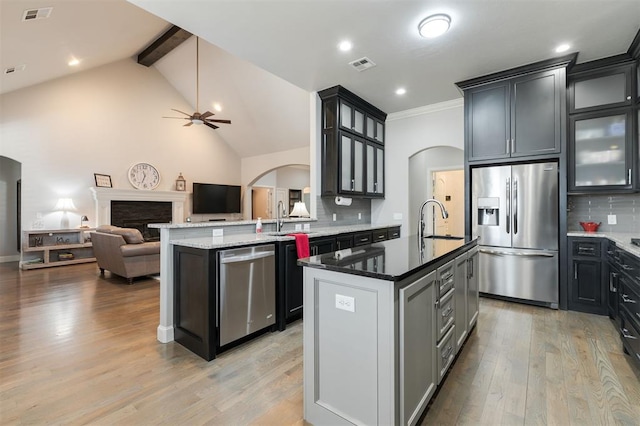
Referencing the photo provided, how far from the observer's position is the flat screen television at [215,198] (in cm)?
Result: 882

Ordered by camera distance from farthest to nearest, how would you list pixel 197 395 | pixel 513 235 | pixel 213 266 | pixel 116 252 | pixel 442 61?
1. pixel 116 252
2. pixel 513 235
3. pixel 442 61
4. pixel 213 266
5. pixel 197 395

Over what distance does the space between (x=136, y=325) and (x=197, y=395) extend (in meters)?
1.62

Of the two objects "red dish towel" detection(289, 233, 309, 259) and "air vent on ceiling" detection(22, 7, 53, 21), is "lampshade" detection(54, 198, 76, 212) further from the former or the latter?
"red dish towel" detection(289, 233, 309, 259)

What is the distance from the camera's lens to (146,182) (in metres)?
7.98

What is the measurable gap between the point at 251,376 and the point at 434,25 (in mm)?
3280

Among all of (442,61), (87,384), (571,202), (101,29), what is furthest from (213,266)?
(101,29)

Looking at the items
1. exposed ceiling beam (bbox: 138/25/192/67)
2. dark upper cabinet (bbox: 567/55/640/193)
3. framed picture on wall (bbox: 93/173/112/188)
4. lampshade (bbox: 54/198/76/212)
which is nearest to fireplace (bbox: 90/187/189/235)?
framed picture on wall (bbox: 93/173/112/188)

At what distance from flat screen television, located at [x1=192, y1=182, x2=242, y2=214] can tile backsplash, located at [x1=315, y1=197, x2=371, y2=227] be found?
529 centimetres

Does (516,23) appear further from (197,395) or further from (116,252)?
(116,252)

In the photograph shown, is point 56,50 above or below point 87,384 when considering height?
above

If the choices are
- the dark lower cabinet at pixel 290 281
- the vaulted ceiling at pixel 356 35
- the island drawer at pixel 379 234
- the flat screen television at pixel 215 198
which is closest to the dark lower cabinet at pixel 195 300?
the dark lower cabinet at pixel 290 281

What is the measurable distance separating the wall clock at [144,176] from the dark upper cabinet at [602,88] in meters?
8.79

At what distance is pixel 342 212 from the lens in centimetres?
512

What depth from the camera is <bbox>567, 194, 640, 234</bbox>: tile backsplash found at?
353 cm
